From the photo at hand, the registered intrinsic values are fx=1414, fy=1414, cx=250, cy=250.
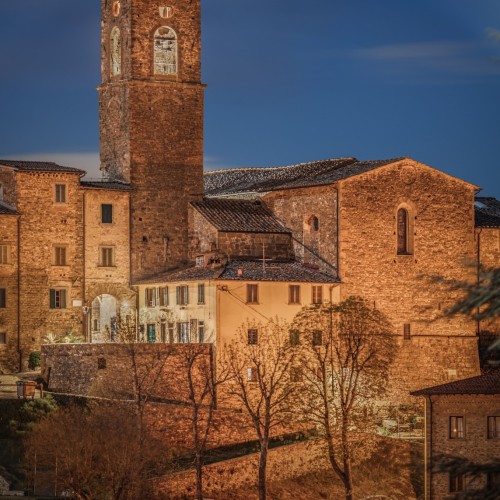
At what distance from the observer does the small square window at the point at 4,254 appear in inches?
2140

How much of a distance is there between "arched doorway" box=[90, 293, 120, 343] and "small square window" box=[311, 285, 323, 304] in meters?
8.36

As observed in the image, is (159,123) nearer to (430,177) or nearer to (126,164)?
(126,164)

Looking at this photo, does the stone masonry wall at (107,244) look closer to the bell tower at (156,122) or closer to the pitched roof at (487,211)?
the bell tower at (156,122)

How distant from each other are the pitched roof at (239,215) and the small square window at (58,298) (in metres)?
6.46

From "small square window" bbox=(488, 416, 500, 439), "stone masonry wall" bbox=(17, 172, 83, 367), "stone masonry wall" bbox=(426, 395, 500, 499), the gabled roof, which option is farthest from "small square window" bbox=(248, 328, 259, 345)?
the gabled roof

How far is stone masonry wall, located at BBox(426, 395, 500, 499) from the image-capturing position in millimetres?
46656

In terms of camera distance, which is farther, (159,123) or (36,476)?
(159,123)

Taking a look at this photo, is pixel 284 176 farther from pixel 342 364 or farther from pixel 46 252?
pixel 342 364

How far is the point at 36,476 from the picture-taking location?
143ft

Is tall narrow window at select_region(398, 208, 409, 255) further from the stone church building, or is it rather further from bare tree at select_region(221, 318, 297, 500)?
bare tree at select_region(221, 318, 297, 500)

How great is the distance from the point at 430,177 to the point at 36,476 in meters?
22.1

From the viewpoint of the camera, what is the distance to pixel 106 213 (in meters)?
56.5

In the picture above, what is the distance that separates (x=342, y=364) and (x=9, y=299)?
43.3 feet

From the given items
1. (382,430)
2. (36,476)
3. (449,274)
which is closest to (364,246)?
(449,274)
